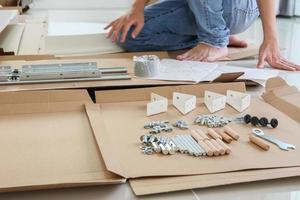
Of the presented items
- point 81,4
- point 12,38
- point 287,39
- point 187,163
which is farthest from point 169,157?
point 81,4

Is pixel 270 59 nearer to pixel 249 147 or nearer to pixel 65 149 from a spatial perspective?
pixel 249 147

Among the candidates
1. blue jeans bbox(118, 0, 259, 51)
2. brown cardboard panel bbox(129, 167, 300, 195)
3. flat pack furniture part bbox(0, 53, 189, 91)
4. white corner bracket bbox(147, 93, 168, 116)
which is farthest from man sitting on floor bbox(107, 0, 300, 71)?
brown cardboard panel bbox(129, 167, 300, 195)

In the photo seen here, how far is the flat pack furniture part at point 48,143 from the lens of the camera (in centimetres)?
70

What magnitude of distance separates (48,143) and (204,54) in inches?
33.2

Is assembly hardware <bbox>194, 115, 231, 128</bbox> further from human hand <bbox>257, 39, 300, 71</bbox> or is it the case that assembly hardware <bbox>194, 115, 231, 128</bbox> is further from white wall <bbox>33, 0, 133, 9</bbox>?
white wall <bbox>33, 0, 133, 9</bbox>

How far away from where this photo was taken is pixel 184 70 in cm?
136

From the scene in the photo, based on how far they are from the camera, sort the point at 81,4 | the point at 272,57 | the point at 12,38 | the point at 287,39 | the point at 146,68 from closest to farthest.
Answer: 1. the point at 146,68
2. the point at 272,57
3. the point at 12,38
4. the point at 287,39
5. the point at 81,4

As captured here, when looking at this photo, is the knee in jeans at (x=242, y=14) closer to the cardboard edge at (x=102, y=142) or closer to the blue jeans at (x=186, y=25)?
the blue jeans at (x=186, y=25)

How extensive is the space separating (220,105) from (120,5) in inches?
135

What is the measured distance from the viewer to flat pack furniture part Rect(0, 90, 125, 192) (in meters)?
0.70

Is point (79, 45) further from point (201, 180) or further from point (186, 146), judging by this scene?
point (201, 180)

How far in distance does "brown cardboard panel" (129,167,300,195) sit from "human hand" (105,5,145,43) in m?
0.90

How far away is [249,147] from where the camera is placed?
82cm

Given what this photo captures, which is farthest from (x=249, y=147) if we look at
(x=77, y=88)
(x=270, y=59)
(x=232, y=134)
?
(x=270, y=59)
